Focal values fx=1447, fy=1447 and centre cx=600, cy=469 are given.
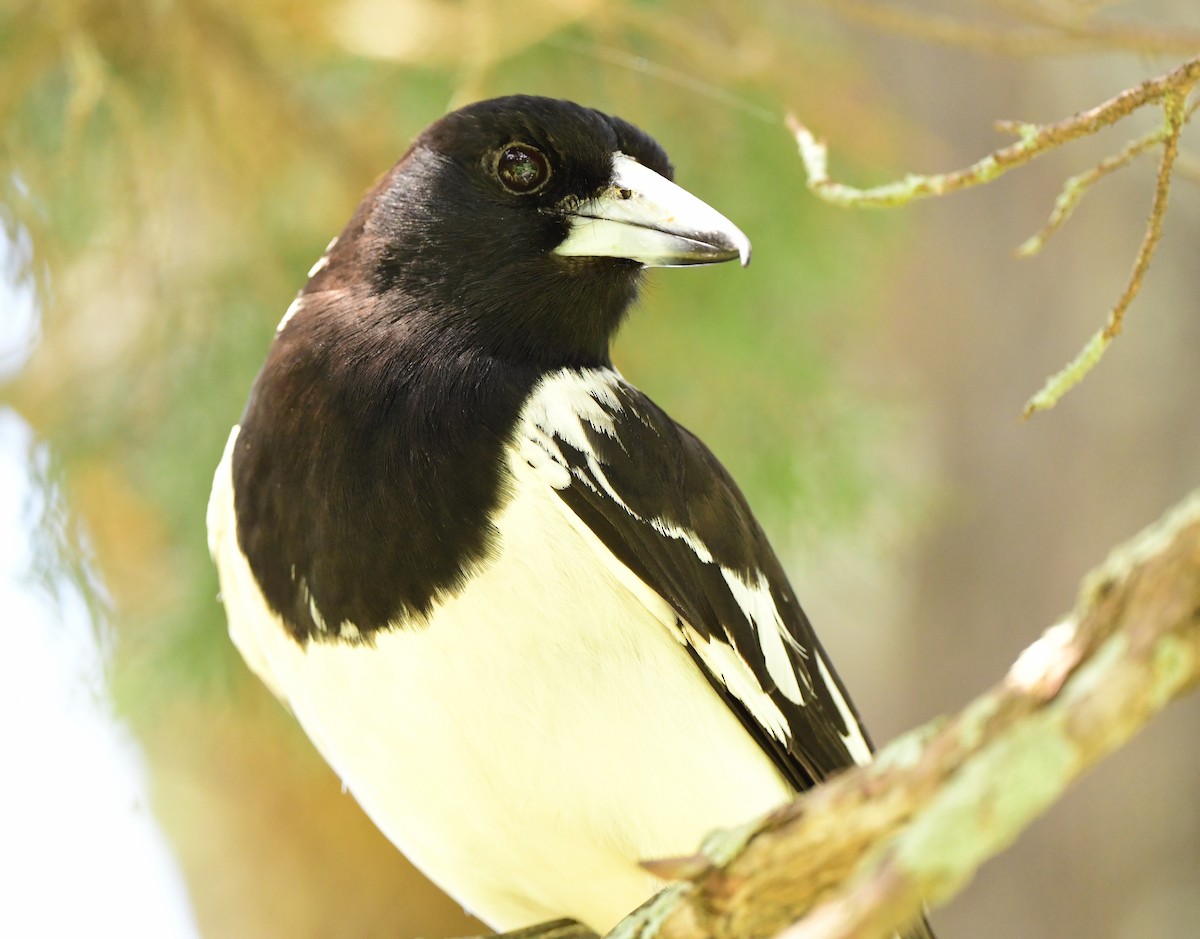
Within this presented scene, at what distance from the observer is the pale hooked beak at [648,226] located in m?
1.70

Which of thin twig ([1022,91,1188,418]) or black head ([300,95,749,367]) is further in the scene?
black head ([300,95,749,367])

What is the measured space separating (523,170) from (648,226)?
0.20 meters

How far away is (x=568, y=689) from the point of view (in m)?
1.61

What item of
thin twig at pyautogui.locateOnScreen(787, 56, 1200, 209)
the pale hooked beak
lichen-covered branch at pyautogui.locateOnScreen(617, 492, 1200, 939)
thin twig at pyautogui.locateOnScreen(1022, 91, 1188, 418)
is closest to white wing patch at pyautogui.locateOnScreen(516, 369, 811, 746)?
the pale hooked beak

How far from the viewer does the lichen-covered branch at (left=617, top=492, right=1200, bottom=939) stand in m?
0.68

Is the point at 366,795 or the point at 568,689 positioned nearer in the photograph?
the point at 568,689

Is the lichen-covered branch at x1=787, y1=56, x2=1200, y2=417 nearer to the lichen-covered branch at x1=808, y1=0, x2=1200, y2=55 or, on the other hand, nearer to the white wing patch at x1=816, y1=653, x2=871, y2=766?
the lichen-covered branch at x1=808, y1=0, x2=1200, y2=55

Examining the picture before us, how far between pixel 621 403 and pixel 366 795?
0.62 meters

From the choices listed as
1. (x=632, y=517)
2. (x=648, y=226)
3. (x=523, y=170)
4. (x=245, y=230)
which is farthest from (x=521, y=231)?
(x=245, y=230)

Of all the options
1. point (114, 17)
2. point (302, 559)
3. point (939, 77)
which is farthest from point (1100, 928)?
point (114, 17)

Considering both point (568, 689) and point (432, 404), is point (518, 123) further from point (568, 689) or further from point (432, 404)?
point (568, 689)

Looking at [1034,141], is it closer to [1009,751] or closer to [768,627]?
[1009,751]

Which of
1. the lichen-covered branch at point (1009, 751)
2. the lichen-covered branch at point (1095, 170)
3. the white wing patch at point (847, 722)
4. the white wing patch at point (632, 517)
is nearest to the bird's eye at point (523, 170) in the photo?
the white wing patch at point (632, 517)

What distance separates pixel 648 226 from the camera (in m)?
1.77
